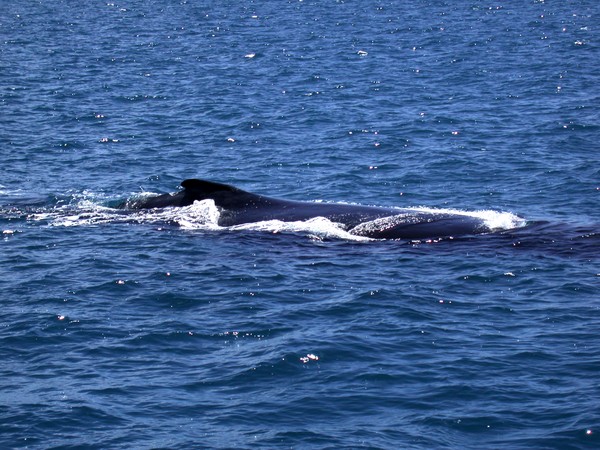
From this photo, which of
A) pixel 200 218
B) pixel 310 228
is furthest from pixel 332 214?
pixel 200 218

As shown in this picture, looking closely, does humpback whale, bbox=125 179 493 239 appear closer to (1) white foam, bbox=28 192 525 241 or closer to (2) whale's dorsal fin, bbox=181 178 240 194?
(2) whale's dorsal fin, bbox=181 178 240 194

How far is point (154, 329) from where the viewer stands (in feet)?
57.3

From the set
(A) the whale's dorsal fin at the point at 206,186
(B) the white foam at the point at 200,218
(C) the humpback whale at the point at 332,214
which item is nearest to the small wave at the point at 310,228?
(B) the white foam at the point at 200,218

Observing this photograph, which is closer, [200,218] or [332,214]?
[332,214]

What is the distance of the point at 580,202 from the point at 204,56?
113 ft

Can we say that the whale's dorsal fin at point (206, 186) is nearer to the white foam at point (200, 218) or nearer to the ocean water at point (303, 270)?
the white foam at point (200, 218)

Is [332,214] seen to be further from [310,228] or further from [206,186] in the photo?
[206,186]

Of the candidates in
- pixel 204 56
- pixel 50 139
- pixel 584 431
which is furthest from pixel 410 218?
pixel 204 56

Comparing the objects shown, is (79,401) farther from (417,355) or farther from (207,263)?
(207,263)

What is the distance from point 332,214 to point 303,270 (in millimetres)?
3711

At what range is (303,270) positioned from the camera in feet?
67.4

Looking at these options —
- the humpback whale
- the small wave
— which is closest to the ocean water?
the small wave

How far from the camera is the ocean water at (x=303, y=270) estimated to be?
14.1 metres

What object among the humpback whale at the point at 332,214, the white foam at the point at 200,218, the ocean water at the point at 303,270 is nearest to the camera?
the ocean water at the point at 303,270
